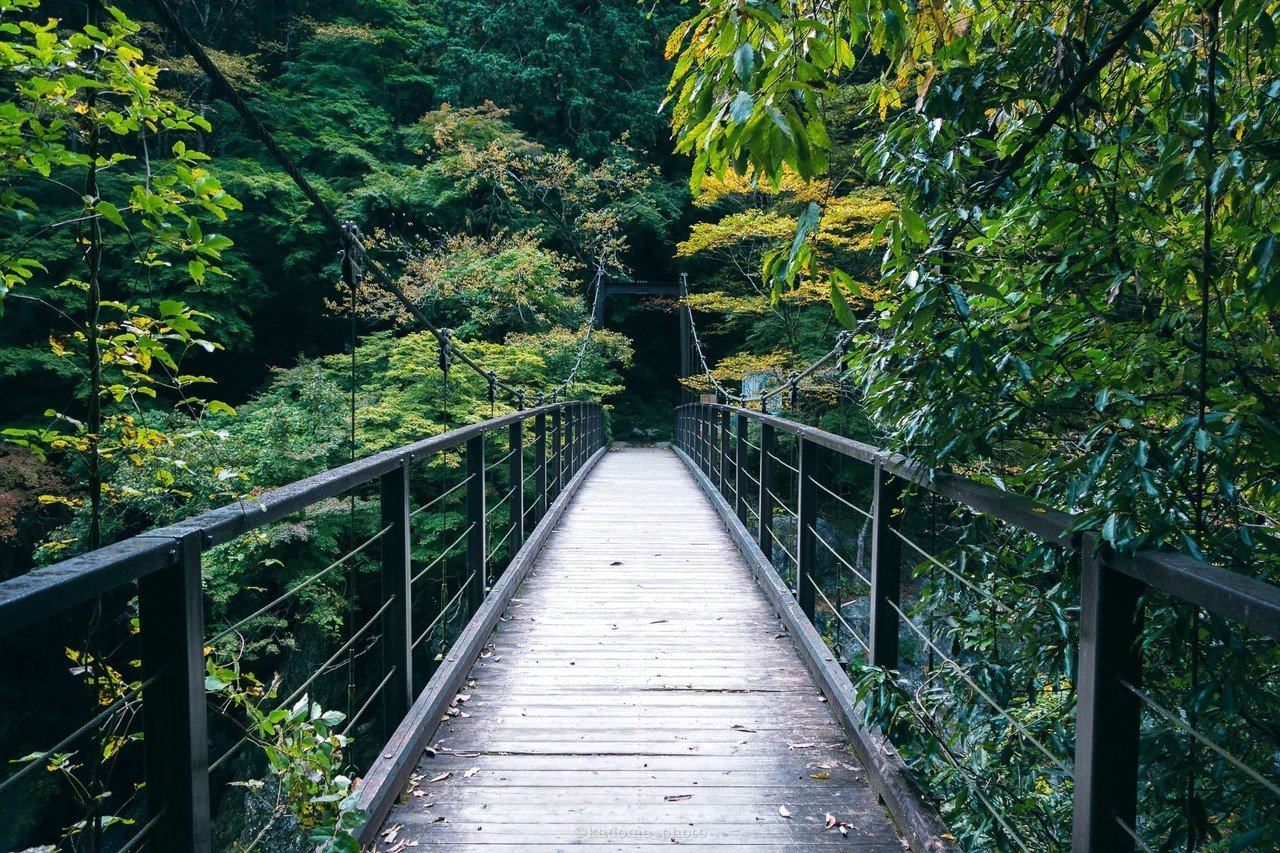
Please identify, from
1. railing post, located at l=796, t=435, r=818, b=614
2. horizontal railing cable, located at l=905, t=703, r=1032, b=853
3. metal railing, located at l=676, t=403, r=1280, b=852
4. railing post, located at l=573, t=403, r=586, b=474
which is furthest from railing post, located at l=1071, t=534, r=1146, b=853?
railing post, located at l=573, t=403, r=586, b=474

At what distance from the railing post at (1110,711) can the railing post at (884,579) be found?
1.02m

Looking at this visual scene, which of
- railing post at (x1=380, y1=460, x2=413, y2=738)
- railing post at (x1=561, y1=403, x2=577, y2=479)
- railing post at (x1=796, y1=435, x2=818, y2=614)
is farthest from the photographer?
railing post at (x1=561, y1=403, x2=577, y2=479)

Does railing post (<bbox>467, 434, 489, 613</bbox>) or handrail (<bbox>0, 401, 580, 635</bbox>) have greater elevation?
handrail (<bbox>0, 401, 580, 635</bbox>)

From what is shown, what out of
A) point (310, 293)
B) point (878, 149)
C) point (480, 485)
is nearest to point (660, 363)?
point (310, 293)

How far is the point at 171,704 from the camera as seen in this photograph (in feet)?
3.75

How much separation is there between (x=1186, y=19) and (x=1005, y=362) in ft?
2.85

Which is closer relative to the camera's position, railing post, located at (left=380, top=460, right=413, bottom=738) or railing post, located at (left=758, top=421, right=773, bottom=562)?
railing post, located at (left=380, top=460, right=413, bottom=738)

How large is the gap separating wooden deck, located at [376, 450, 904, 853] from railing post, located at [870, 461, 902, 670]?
341 millimetres

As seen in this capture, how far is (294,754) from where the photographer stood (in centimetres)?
141

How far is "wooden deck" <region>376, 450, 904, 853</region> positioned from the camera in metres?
1.96

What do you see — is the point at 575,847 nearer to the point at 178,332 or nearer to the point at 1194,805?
the point at 1194,805

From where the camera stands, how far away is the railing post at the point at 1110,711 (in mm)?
1235

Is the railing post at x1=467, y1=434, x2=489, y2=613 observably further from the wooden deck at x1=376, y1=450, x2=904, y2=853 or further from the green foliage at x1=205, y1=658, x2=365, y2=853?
the green foliage at x1=205, y1=658, x2=365, y2=853

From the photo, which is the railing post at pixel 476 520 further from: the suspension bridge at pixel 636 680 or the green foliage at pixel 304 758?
the green foliage at pixel 304 758
